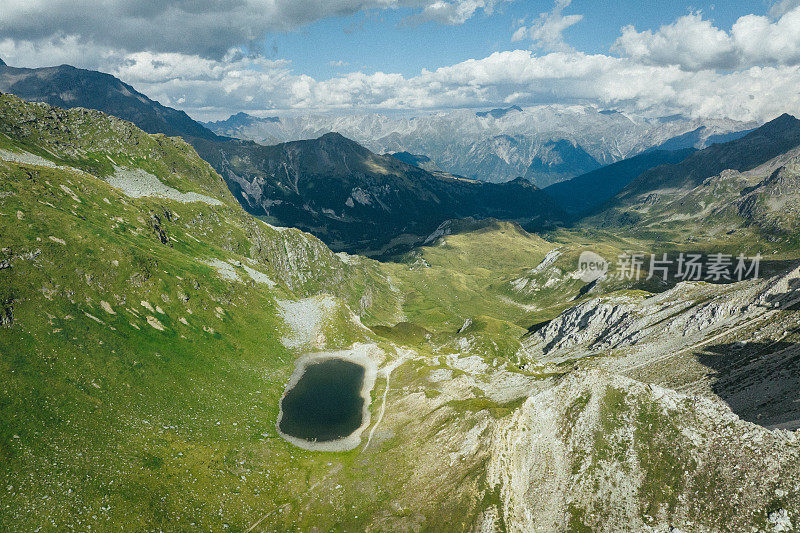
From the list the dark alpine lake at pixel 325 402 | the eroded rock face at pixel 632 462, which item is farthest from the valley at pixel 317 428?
the dark alpine lake at pixel 325 402

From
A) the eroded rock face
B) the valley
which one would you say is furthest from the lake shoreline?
the eroded rock face

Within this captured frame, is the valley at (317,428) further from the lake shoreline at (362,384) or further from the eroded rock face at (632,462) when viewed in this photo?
the lake shoreline at (362,384)

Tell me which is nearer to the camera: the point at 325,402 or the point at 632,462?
the point at 632,462

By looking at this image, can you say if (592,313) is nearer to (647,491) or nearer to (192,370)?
(647,491)

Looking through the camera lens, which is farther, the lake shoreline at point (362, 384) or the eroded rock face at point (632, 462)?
the lake shoreline at point (362, 384)

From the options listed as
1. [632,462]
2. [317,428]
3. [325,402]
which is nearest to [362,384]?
[325,402]

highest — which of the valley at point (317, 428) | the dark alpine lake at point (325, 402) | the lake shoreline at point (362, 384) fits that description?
the valley at point (317, 428)

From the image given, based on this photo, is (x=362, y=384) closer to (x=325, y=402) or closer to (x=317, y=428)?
(x=325, y=402)

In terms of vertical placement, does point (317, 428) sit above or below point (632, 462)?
below

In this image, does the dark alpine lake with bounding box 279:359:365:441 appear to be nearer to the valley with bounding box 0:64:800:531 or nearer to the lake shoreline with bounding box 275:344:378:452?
the lake shoreline with bounding box 275:344:378:452
